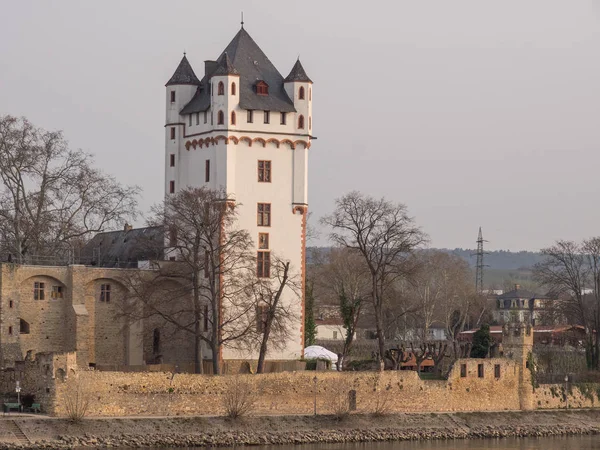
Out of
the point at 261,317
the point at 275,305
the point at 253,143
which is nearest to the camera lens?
the point at 275,305

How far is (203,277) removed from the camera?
80.6m

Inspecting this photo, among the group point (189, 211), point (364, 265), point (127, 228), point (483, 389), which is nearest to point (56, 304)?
point (189, 211)

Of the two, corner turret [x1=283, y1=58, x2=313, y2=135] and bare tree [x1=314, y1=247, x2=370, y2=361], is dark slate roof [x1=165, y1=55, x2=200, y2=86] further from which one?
bare tree [x1=314, y1=247, x2=370, y2=361]

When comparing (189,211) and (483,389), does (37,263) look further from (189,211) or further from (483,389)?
(483,389)

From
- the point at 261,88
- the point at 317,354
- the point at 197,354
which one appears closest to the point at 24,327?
the point at 197,354

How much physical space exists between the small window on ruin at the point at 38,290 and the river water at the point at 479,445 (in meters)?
16.3

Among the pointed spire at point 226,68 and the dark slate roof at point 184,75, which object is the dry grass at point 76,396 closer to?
the pointed spire at point 226,68

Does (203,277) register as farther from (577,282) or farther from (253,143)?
(577,282)

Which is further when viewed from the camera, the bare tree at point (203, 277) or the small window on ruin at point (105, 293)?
the small window on ruin at point (105, 293)

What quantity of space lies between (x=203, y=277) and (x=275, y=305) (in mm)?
5592

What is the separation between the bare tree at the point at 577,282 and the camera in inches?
3787

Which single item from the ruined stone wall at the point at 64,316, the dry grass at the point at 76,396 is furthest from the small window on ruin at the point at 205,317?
the dry grass at the point at 76,396

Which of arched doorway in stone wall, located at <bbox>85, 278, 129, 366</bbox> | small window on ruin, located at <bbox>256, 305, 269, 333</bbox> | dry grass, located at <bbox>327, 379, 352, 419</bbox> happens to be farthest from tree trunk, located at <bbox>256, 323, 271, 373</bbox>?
arched doorway in stone wall, located at <bbox>85, 278, 129, 366</bbox>

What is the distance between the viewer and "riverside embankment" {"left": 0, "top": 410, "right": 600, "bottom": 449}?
63.9m
